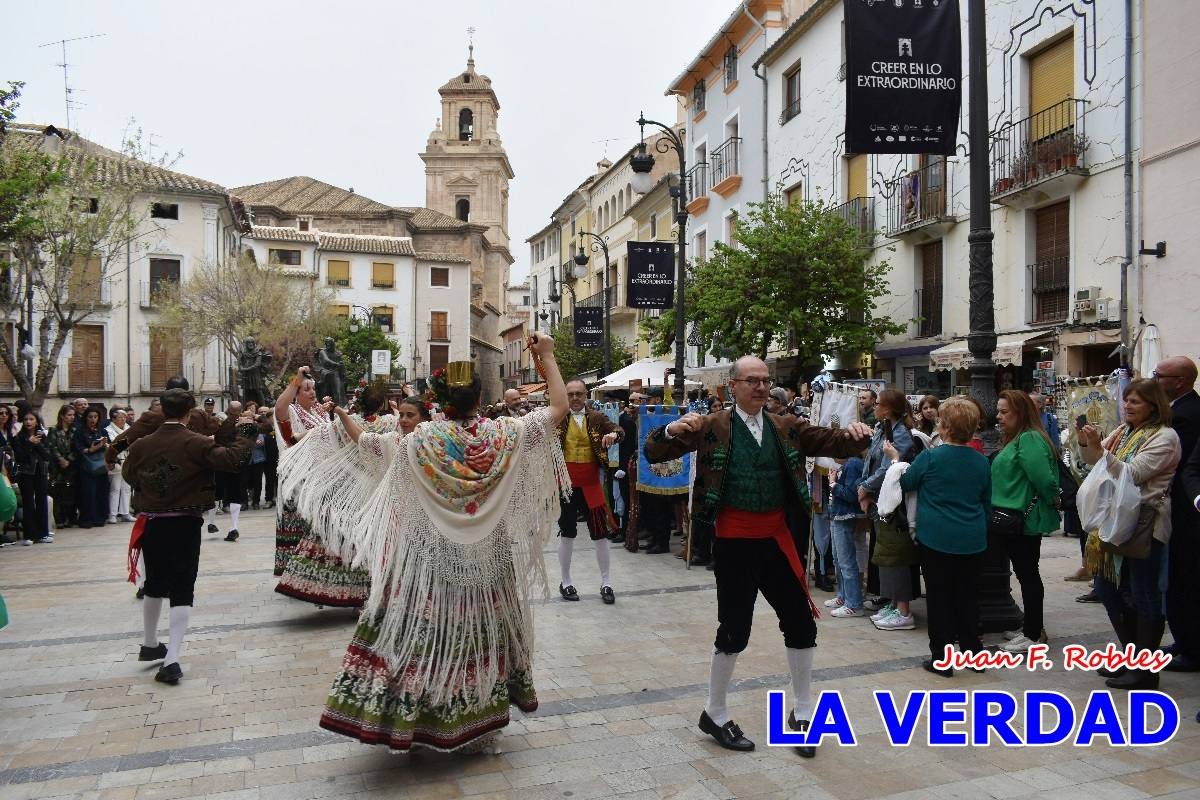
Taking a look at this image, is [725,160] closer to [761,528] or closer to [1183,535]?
[1183,535]

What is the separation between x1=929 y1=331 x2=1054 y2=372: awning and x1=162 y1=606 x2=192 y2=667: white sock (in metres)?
10.9

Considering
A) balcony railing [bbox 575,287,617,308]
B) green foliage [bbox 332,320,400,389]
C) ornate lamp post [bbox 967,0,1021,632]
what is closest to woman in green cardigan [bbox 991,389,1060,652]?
ornate lamp post [bbox 967,0,1021,632]

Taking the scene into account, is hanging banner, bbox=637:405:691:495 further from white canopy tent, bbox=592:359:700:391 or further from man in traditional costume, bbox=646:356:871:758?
white canopy tent, bbox=592:359:700:391

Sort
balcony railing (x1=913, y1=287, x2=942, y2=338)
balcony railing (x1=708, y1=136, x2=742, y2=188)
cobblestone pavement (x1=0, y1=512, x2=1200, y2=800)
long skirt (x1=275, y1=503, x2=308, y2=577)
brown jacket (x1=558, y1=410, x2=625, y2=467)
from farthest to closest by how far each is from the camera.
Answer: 1. balcony railing (x1=708, y1=136, x2=742, y2=188)
2. balcony railing (x1=913, y1=287, x2=942, y2=338)
3. brown jacket (x1=558, y1=410, x2=625, y2=467)
4. long skirt (x1=275, y1=503, x2=308, y2=577)
5. cobblestone pavement (x1=0, y1=512, x2=1200, y2=800)

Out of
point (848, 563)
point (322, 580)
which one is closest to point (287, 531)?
point (322, 580)

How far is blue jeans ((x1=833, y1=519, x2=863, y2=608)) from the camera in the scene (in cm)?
735

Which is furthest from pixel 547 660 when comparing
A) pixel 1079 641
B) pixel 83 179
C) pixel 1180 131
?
pixel 83 179

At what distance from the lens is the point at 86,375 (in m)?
36.6

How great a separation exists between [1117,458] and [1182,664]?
1.46 meters

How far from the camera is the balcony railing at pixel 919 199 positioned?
1720 centimetres

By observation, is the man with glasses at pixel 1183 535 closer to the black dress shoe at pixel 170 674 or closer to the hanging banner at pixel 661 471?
the hanging banner at pixel 661 471

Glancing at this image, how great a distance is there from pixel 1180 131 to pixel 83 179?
21.7m

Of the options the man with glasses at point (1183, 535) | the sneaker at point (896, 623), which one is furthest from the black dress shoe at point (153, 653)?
the man with glasses at point (1183, 535)

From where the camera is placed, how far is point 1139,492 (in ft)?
16.9
